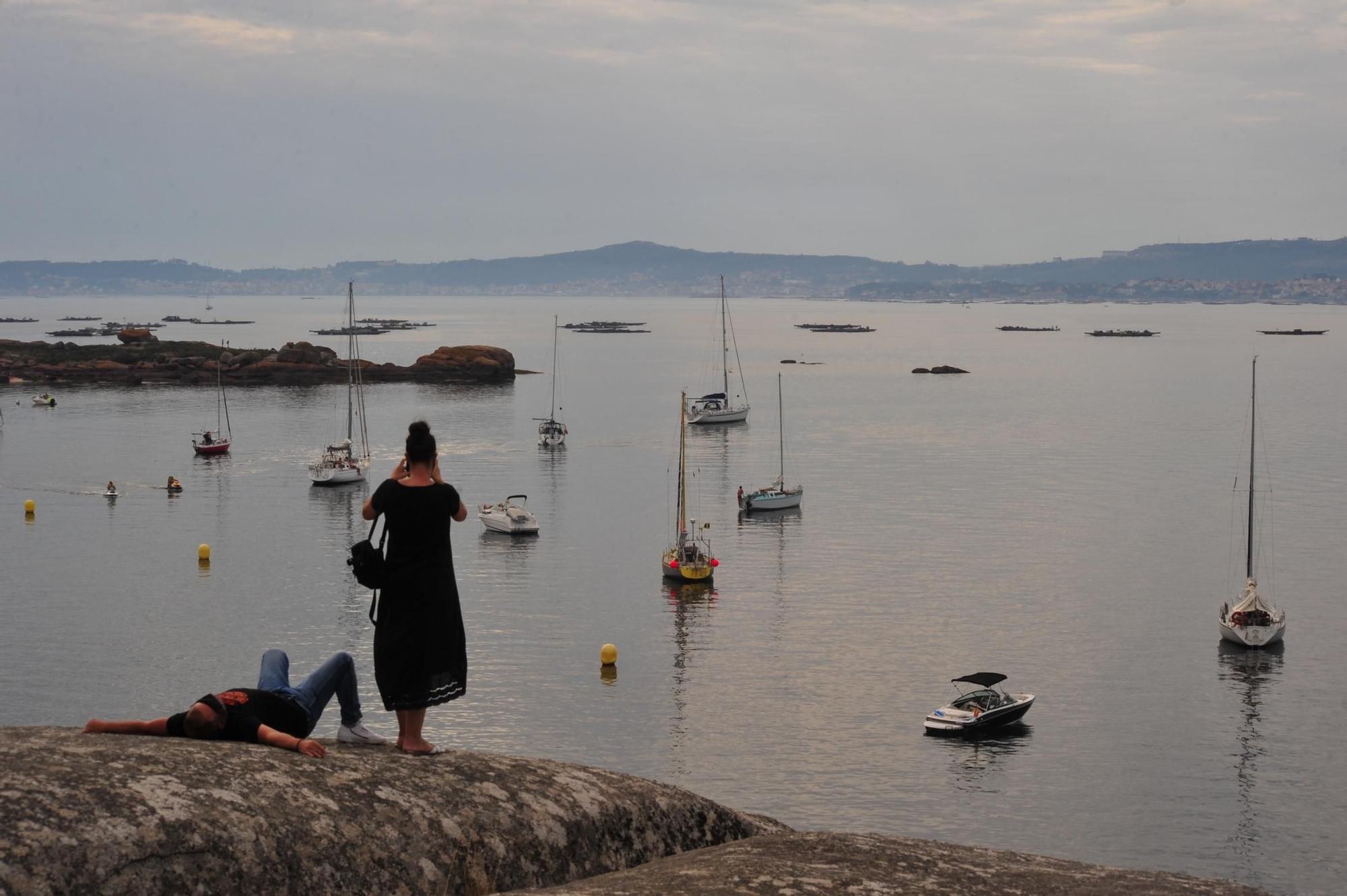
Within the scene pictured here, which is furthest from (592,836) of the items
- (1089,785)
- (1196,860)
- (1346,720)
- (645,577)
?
(645,577)

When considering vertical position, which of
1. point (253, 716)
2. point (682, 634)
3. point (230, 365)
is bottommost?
point (682, 634)

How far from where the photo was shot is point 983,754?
34.6 meters

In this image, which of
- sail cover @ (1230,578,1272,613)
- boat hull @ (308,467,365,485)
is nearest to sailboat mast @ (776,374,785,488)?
boat hull @ (308,467,365,485)

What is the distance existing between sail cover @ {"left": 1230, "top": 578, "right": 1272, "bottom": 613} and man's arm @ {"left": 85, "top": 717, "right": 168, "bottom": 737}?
42.7 meters

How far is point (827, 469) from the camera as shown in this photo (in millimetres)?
87438

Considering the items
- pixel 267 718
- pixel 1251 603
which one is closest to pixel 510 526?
pixel 1251 603

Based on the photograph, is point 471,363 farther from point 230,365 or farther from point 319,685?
point 319,685

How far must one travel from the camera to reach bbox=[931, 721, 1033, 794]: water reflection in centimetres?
3250

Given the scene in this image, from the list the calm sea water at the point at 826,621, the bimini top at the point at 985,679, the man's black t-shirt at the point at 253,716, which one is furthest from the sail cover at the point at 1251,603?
the man's black t-shirt at the point at 253,716

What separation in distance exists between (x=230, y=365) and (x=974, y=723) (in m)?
135

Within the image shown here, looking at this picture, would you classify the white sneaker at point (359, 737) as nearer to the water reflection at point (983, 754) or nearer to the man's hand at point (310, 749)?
the man's hand at point (310, 749)

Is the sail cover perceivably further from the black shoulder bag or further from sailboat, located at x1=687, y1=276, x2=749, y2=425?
sailboat, located at x1=687, y1=276, x2=749, y2=425

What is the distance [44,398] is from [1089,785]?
385ft

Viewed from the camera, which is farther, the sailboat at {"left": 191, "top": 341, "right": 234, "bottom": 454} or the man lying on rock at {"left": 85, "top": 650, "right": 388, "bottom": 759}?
the sailboat at {"left": 191, "top": 341, "right": 234, "bottom": 454}
